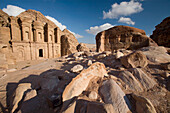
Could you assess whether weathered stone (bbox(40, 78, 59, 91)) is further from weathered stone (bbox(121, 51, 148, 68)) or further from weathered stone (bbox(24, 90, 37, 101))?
weathered stone (bbox(121, 51, 148, 68))

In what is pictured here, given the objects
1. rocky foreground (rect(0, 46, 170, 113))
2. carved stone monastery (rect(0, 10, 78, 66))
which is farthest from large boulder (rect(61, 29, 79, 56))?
rocky foreground (rect(0, 46, 170, 113))

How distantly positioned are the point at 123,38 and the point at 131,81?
10.0m

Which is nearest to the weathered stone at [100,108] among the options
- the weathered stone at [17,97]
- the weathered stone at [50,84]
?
the weathered stone at [50,84]

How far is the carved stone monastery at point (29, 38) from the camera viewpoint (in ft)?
37.4

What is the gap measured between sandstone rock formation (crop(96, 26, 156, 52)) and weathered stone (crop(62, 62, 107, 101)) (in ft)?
29.2

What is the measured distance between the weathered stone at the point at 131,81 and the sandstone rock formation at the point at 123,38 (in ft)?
26.9

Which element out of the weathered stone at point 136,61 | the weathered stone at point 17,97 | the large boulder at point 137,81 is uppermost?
the weathered stone at point 136,61

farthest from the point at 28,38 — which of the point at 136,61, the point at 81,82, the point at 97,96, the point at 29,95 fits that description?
the point at 136,61

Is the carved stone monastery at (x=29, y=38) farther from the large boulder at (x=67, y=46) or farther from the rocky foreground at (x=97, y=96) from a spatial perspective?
the rocky foreground at (x=97, y=96)

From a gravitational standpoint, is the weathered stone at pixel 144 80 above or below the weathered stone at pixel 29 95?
above

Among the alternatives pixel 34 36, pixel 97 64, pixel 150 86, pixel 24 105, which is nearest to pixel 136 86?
pixel 150 86

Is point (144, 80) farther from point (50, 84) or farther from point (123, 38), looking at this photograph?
point (123, 38)

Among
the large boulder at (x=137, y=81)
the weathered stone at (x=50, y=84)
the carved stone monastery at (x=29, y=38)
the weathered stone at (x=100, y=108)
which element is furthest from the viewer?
the carved stone monastery at (x=29, y=38)

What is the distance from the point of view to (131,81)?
1.94 m
